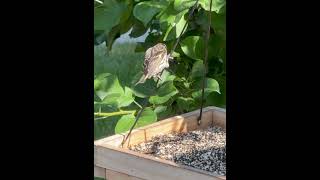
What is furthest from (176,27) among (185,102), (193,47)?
(185,102)

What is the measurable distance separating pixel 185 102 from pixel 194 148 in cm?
29

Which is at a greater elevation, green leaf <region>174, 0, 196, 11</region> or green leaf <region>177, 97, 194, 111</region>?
green leaf <region>174, 0, 196, 11</region>

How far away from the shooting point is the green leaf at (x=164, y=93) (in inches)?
57.2

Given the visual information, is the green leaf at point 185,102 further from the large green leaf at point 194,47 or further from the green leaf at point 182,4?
the green leaf at point 182,4

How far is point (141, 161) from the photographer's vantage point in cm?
125

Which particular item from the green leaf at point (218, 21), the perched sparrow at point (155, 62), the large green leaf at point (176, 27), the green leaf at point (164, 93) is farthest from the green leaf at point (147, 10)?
the perched sparrow at point (155, 62)

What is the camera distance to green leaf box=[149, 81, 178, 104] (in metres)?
1.45

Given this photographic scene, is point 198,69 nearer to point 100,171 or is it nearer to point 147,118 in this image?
point 147,118

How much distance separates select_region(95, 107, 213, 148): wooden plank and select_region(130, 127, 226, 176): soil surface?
0.02m

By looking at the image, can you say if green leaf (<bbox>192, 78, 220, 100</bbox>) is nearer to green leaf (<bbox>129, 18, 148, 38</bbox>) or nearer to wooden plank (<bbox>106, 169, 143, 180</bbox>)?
wooden plank (<bbox>106, 169, 143, 180</bbox>)

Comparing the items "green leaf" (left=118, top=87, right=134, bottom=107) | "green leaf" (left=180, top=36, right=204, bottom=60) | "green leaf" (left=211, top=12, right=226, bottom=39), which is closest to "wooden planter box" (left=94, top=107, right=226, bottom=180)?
"green leaf" (left=118, top=87, right=134, bottom=107)
